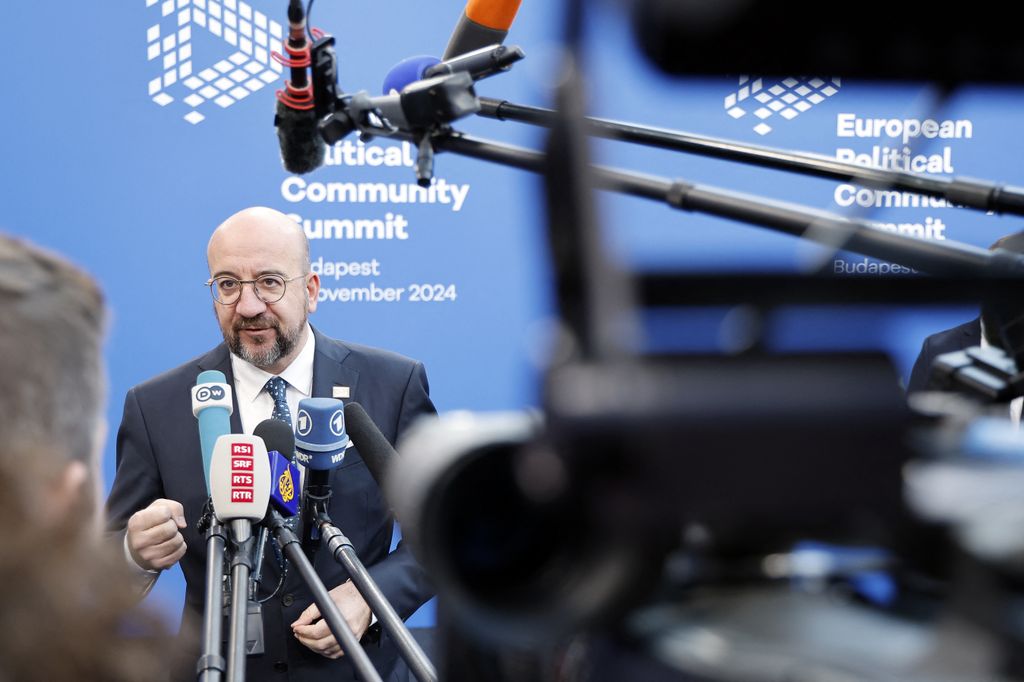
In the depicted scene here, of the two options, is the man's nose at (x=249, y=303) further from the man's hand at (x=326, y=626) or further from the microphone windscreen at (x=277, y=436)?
the microphone windscreen at (x=277, y=436)

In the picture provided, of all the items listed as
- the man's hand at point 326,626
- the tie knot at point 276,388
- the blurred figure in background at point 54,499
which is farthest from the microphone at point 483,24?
the tie knot at point 276,388

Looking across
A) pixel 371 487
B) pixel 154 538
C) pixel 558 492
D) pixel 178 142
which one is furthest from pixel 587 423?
pixel 178 142

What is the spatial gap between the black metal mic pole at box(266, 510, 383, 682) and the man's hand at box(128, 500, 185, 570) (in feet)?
1.68

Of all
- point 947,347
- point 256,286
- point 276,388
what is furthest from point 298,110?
point 256,286

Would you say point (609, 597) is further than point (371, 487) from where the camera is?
No

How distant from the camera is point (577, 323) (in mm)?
354

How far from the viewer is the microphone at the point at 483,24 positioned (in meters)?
0.80

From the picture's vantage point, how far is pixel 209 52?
3156mm

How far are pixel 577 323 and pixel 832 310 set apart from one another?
0.33ft

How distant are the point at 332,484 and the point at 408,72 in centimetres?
144

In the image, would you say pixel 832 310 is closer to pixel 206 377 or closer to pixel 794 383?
pixel 794 383

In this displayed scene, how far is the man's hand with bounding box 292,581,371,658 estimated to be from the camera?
6.31ft

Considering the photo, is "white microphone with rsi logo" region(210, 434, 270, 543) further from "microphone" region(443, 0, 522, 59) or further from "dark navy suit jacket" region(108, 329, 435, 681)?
"dark navy suit jacket" region(108, 329, 435, 681)

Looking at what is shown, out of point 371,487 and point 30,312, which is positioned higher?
point 30,312
